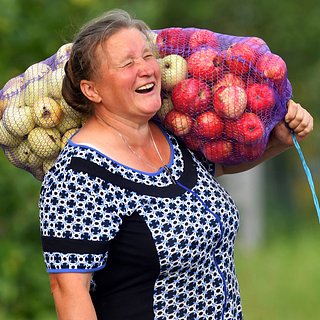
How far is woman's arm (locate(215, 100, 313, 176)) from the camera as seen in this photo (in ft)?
9.98

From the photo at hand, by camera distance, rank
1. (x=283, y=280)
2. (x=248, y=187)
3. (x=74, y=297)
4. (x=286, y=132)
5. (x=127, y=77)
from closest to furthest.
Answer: (x=74, y=297)
(x=127, y=77)
(x=286, y=132)
(x=283, y=280)
(x=248, y=187)

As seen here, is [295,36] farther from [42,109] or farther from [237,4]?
[42,109]

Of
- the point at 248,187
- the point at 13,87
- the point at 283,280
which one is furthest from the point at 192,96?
the point at 248,187

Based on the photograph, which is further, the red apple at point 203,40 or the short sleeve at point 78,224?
the red apple at point 203,40

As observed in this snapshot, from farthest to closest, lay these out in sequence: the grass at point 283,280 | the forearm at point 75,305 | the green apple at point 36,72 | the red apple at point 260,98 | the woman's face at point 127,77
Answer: the grass at point 283,280, the green apple at point 36,72, the red apple at point 260,98, the woman's face at point 127,77, the forearm at point 75,305

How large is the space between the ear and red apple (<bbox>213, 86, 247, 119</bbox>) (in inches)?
14.6

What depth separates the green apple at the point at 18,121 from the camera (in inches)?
114

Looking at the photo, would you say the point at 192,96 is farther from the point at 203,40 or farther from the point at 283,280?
the point at 283,280

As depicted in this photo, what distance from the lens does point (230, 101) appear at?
9.37 ft

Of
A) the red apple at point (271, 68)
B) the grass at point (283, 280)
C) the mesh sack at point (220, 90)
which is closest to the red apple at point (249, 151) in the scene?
the mesh sack at point (220, 90)

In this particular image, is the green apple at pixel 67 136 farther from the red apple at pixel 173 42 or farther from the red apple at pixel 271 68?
the red apple at pixel 271 68

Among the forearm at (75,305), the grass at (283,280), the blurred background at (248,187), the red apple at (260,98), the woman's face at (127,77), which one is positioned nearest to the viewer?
the forearm at (75,305)

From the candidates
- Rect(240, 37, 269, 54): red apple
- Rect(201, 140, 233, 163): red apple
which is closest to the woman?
Rect(201, 140, 233, 163): red apple

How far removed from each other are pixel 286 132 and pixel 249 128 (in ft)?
0.82
